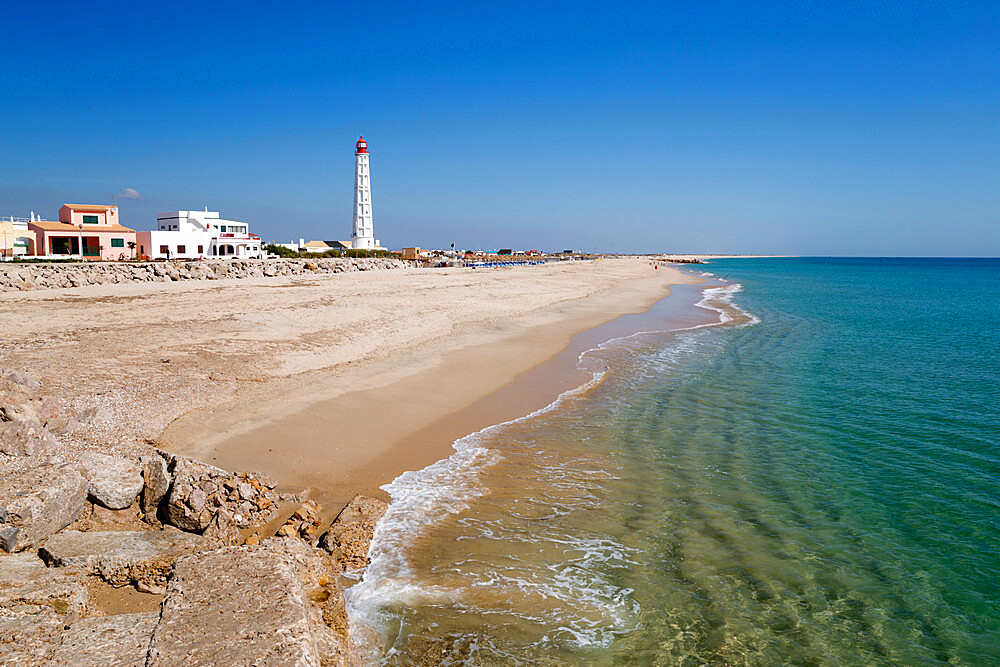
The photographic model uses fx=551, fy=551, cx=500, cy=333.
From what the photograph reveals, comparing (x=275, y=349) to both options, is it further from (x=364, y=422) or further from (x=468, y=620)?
(x=468, y=620)

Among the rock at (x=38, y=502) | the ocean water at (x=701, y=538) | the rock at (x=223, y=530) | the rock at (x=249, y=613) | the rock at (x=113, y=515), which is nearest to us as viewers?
the rock at (x=249, y=613)

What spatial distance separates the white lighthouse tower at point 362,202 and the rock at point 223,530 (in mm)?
83680

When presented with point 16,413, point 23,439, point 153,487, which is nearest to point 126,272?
point 16,413

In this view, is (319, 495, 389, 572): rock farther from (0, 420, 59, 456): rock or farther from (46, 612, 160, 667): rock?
(0, 420, 59, 456): rock

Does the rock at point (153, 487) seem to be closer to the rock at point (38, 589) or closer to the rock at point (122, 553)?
the rock at point (122, 553)

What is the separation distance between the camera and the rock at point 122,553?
16.4 ft

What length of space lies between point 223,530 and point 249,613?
2212mm

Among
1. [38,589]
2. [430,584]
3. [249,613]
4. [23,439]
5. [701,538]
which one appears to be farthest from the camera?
[701,538]

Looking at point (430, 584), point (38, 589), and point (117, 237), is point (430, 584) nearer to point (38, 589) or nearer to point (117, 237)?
point (38, 589)

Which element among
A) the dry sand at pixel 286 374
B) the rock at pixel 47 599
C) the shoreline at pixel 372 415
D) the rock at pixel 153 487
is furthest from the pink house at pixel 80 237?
the rock at pixel 47 599

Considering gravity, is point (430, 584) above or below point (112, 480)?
below

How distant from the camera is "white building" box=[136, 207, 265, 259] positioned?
171 ft

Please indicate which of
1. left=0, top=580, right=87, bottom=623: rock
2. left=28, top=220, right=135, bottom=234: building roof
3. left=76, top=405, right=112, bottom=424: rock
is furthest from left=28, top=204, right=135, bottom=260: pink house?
left=0, top=580, right=87, bottom=623: rock

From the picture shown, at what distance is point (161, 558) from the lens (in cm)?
528
